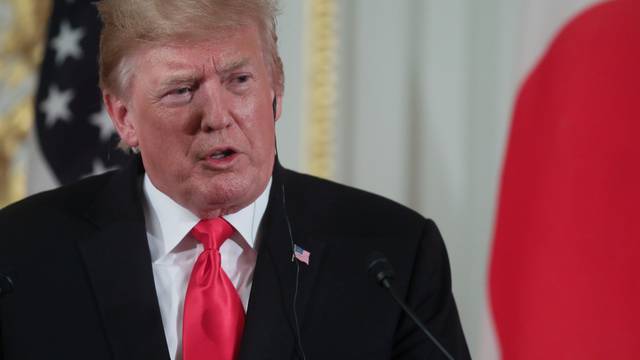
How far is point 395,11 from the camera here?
2.43 meters

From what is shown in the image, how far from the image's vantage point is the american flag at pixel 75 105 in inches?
104

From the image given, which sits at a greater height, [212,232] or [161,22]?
[161,22]

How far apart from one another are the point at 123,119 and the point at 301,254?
0.43m

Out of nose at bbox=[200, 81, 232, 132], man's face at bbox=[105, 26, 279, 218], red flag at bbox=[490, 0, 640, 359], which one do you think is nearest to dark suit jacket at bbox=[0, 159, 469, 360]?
man's face at bbox=[105, 26, 279, 218]

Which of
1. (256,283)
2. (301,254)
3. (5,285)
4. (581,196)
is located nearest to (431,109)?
(581,196)

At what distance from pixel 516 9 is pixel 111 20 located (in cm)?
108

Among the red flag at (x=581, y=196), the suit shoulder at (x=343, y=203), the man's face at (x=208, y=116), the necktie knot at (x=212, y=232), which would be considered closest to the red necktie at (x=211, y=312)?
the necktie knot at (x=212, y=232)

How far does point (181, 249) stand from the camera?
1.69 metres

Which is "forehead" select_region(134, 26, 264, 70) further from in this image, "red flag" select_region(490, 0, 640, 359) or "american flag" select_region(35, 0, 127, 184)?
"american flag" select_region(35, 0, 127, 184)

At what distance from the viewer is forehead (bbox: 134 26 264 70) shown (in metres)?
1.60

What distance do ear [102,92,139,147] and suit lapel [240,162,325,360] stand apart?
0.93 feet

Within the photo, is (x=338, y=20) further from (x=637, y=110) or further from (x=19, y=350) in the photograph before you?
(x=19, y=350)

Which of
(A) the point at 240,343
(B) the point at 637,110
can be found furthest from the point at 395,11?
(A) the point at 240,343

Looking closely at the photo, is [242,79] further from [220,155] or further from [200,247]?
[200,247]
